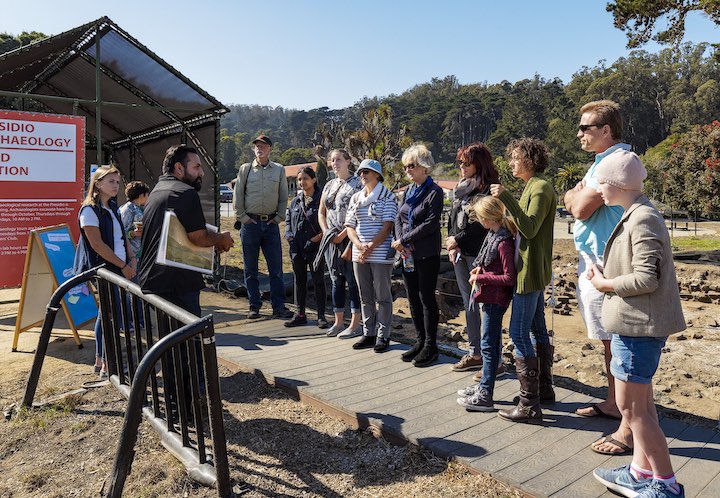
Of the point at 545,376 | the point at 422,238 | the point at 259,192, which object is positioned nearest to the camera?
the point at 545,376

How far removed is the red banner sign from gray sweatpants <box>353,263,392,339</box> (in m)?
4.11

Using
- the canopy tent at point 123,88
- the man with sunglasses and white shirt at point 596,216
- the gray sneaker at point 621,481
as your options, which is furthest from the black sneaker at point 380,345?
the canopy tent at point 123,88

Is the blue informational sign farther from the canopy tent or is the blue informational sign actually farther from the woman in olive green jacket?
the woman in olive green jacket

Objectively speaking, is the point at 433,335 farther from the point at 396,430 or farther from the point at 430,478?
the point at 430,478

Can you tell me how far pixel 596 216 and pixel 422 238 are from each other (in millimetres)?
1502

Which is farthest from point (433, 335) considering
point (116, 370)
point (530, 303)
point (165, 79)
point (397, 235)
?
point (165, 79)

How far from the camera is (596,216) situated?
10.5ft

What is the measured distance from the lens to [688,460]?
2.94m

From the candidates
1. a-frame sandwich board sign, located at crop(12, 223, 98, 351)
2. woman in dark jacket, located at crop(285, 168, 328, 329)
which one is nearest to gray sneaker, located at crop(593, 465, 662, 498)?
woman in dark jacket, located at crop(285, 168, 328, 329)

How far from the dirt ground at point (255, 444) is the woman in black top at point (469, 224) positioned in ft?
2.29

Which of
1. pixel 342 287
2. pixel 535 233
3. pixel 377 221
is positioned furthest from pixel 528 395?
pixel 342 287

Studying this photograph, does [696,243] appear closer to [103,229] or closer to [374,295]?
[374,295]

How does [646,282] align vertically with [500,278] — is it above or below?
above

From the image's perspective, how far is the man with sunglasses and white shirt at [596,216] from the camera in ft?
9.97
